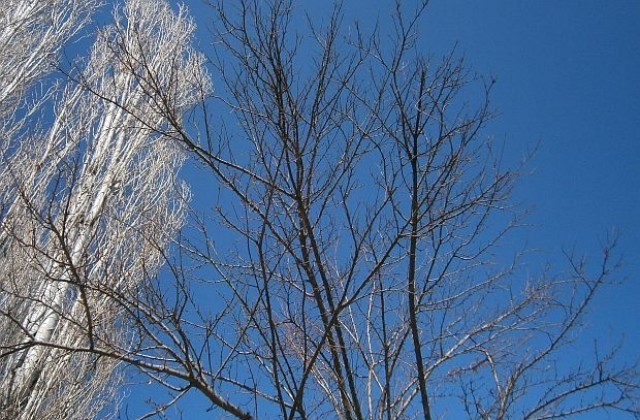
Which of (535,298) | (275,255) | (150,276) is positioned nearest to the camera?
(150,276)

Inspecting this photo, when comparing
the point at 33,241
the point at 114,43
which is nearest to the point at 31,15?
the point at 114,43

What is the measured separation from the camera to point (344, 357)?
2.26 metres

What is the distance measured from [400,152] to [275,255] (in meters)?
0.68

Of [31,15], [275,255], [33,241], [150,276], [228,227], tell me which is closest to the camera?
[33,241]

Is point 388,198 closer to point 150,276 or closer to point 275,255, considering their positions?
point 275,255

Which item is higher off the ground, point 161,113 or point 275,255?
point 161,113

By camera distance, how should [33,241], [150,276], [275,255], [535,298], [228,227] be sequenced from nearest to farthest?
[33,241] → [150,276] → [275,255] → [228,227] → [535,298]

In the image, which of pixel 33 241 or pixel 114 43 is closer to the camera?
pixel 33 241

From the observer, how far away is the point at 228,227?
7.97 feet

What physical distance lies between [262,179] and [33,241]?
2.80 ft

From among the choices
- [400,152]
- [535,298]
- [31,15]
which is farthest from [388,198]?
[31,15]

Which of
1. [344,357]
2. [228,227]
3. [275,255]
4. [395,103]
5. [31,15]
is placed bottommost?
[344,357]

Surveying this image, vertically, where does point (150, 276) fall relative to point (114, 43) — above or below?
below

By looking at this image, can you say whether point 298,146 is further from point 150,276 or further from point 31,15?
point 31,15
